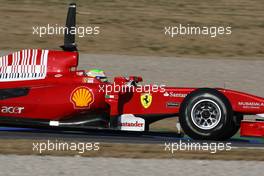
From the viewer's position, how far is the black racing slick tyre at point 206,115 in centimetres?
1272

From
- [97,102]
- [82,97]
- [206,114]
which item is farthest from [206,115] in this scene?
[82,97]

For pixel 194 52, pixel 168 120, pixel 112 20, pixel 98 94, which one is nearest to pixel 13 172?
pixel 98 94

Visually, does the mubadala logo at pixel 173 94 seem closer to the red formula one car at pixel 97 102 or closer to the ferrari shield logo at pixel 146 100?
the red formula one car at pixel 97 102

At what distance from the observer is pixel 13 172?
9.74 m

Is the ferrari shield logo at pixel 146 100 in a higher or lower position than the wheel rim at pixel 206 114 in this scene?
higher

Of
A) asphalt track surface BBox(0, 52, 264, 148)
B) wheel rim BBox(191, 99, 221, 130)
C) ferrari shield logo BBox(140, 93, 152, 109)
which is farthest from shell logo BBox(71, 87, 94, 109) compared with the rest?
asphalt track surface BBox(0, 52, 264, 148)

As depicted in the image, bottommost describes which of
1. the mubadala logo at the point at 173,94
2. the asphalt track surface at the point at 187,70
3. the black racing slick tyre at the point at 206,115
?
the black racing slick tyre at the point at 206,115

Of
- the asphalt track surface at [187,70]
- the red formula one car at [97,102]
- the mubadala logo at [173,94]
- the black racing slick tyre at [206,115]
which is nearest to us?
the black racing slick tyre at [206,115]

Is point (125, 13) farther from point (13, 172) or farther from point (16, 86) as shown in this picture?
point (13, 172)

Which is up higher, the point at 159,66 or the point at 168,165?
the point at 159,66

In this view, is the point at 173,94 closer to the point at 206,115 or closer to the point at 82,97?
the point at 206,115

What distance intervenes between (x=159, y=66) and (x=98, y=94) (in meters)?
7.58

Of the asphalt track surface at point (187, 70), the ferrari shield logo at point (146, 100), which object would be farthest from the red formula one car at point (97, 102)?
the asphalt track surface at point (187, 70)

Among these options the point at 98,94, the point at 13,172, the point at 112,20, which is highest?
the point at 112,20
